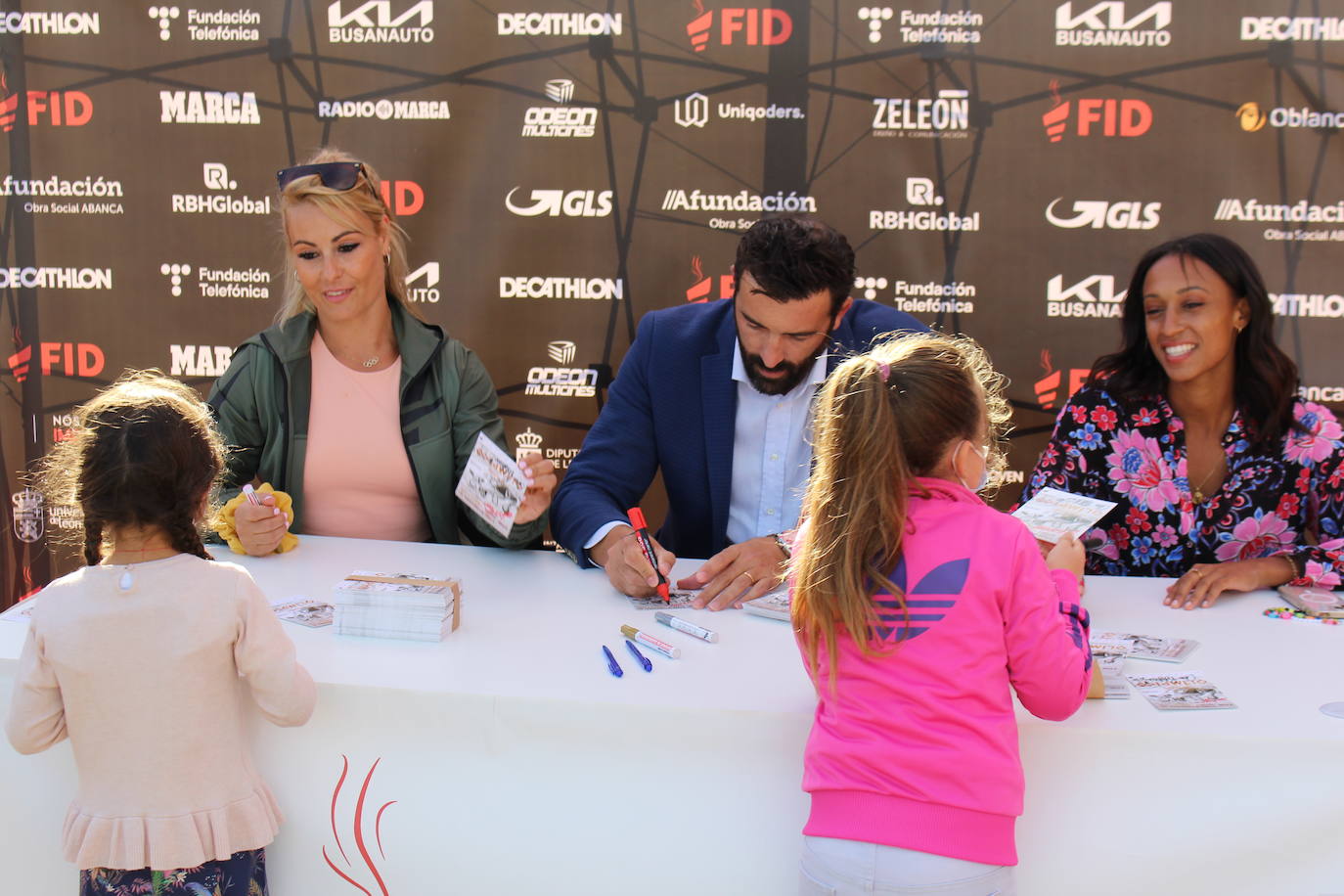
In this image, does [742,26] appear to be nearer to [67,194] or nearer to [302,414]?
[302,414]

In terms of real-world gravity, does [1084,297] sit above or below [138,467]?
above

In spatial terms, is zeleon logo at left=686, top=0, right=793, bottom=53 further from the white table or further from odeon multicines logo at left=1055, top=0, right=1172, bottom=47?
the white table

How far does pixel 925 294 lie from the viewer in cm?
367

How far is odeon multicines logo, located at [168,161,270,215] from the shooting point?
377 cm

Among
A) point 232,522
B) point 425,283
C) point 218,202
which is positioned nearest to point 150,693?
point 232,522

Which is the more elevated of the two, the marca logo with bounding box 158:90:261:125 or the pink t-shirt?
the marca logo with bounding box 158:90:261:125

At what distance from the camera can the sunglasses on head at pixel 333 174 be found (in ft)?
8.71

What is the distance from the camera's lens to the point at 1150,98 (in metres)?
3.51

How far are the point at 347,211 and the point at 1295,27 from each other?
120 inches

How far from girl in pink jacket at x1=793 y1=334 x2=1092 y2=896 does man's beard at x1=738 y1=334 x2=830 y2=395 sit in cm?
95

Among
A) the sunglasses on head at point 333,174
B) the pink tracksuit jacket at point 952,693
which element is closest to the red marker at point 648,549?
the pink tracksuit jacket at point 952,693

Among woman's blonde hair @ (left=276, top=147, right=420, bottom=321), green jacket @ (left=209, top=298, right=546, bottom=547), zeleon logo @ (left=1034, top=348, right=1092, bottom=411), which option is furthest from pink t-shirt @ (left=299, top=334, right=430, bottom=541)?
zeleon logo @ (left=1034, top=348, right=1092, bottom=411)

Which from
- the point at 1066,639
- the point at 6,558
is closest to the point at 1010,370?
the point at 1066,639

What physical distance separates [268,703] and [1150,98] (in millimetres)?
3297
